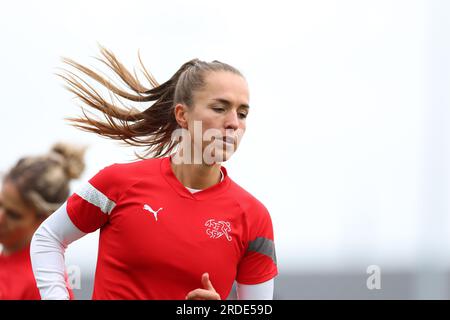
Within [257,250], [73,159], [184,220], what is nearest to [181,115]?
[184,220]

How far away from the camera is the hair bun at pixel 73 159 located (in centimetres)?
465

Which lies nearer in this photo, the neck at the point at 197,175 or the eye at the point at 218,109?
the eye at the point at 218,109

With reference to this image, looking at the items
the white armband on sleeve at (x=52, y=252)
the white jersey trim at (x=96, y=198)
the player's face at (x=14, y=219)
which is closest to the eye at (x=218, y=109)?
the white jersey trim at (x=96, y=198)

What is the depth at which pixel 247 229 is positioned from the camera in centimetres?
402

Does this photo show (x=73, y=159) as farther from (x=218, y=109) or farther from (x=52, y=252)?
(x=218, y=109)

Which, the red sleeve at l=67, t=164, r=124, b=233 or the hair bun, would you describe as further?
the hair bun

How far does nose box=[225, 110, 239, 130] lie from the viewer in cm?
387

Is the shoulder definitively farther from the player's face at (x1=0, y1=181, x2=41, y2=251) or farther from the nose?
the player's face at (x1=0, y1=181, x2=41, y2=251)

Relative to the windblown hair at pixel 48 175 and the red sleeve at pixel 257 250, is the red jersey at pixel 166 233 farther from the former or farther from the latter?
the windblown hair at pixel 48 175

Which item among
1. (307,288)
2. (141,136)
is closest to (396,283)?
(307,288)

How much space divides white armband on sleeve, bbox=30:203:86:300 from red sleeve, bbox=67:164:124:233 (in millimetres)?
43

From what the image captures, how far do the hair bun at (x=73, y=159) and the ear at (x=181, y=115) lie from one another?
68 centimetres

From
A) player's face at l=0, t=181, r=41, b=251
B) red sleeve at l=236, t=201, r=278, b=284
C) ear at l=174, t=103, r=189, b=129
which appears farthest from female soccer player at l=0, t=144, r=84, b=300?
red sleeve at l=236, t=201, r=278, b=284
